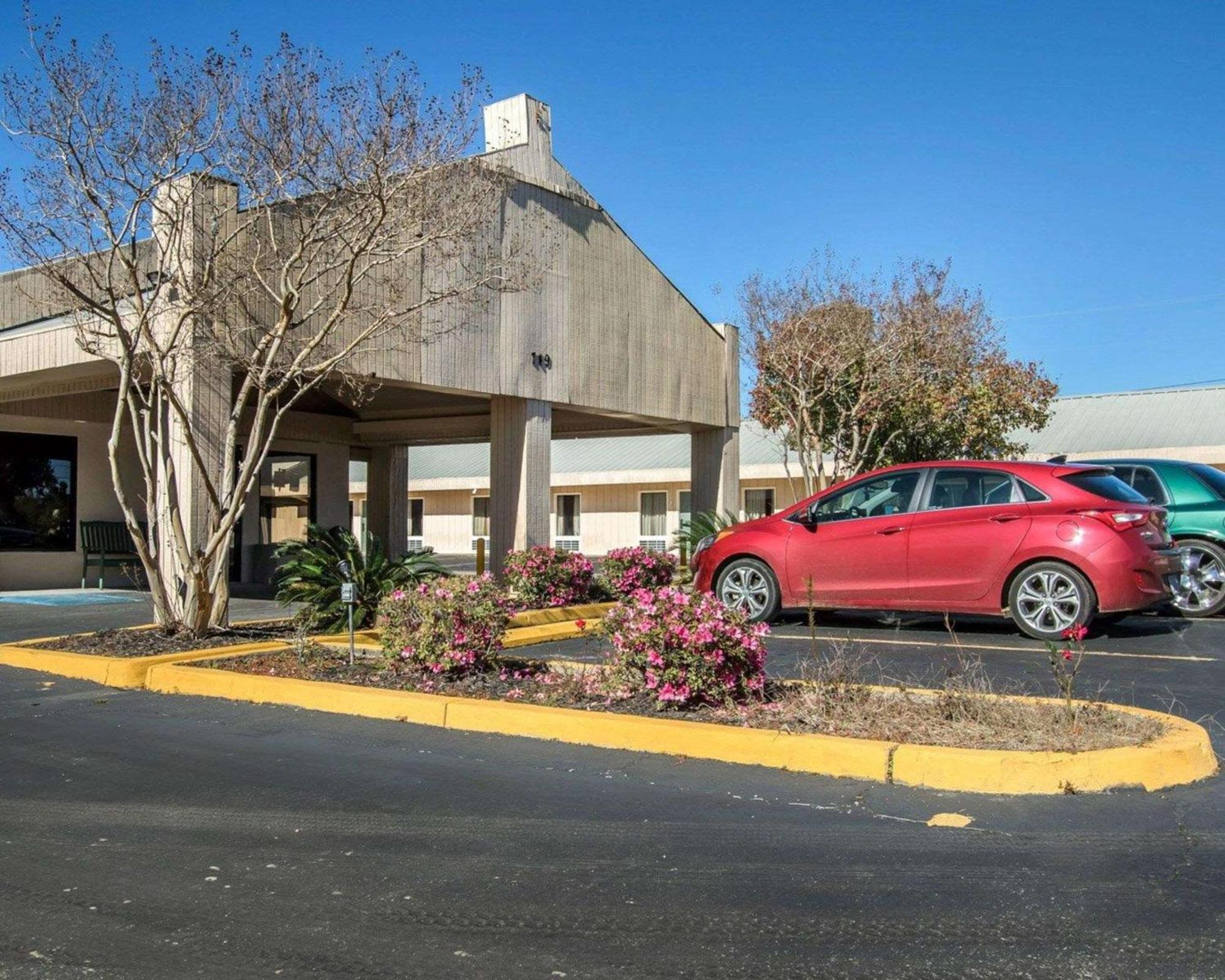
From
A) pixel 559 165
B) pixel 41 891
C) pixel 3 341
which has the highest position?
pixel 559 165

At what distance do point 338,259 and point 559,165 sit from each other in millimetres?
6216

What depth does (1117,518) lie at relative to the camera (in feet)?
33.7

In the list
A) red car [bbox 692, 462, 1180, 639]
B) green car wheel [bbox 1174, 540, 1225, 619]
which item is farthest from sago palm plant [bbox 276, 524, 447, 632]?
green car wheel [bbox 1174, 540, 1225, 619]

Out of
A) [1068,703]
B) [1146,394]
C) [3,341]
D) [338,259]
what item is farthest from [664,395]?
[1146,394]

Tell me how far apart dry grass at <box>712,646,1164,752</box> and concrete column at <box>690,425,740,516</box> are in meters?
12.8

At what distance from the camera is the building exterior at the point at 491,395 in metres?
14.6

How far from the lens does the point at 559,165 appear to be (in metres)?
16.9

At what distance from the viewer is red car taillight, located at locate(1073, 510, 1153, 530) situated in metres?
10.2

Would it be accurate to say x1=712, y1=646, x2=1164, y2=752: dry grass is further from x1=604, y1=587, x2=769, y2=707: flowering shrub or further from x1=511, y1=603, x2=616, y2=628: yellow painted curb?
x1=511, y1=603, x2=616, y2=628: yellow painted curb

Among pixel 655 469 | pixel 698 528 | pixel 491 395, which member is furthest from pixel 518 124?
pixel 655 469

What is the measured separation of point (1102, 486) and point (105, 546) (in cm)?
1527

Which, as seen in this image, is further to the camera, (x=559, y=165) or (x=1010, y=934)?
(x=559, y=165)

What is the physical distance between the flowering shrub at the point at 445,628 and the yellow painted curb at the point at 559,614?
3416mm

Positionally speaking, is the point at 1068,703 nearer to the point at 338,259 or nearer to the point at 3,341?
the point at 338,259
